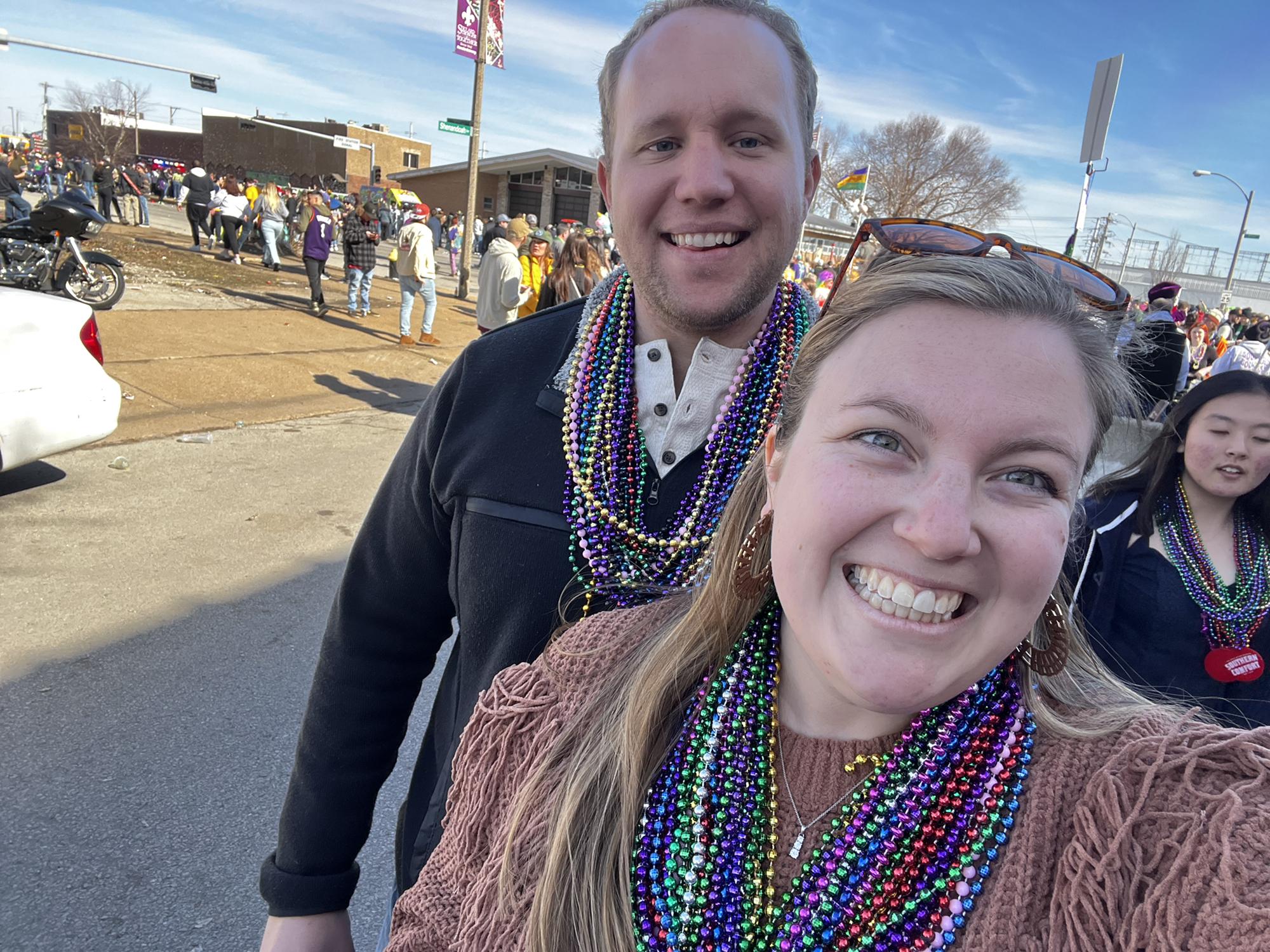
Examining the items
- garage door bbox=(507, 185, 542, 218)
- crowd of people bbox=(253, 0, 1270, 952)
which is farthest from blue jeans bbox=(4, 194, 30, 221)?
garage door bbox=(507, 185, 542, 218)

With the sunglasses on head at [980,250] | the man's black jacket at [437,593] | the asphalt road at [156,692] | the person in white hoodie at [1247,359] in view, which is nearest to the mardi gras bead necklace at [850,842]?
the man's black jacket at [437,593]

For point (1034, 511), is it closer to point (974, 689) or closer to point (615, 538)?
point (974, 689)

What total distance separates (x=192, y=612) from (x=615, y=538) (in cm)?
353

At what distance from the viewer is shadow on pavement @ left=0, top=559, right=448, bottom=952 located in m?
2.51

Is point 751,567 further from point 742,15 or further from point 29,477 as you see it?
point 29,477

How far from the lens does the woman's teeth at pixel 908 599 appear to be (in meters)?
1.05

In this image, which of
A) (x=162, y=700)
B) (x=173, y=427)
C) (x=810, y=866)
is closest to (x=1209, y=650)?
(x=810, y=866)

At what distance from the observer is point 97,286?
1021 cm

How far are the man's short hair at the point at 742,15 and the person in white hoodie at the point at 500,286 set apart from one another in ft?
22.3

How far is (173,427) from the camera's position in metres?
6.99

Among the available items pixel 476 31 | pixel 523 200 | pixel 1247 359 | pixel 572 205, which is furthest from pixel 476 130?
pixel 523 200

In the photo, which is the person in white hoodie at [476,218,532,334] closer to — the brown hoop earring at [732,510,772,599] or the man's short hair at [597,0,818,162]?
the man's short hair at [597,0,818,162]

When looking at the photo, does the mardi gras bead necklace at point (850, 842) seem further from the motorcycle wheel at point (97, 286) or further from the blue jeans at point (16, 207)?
the blue jeans at point (16, 207)

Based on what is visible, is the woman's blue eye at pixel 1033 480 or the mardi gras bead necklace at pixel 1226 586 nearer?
the woman's blue eye at pixel 1033 480
